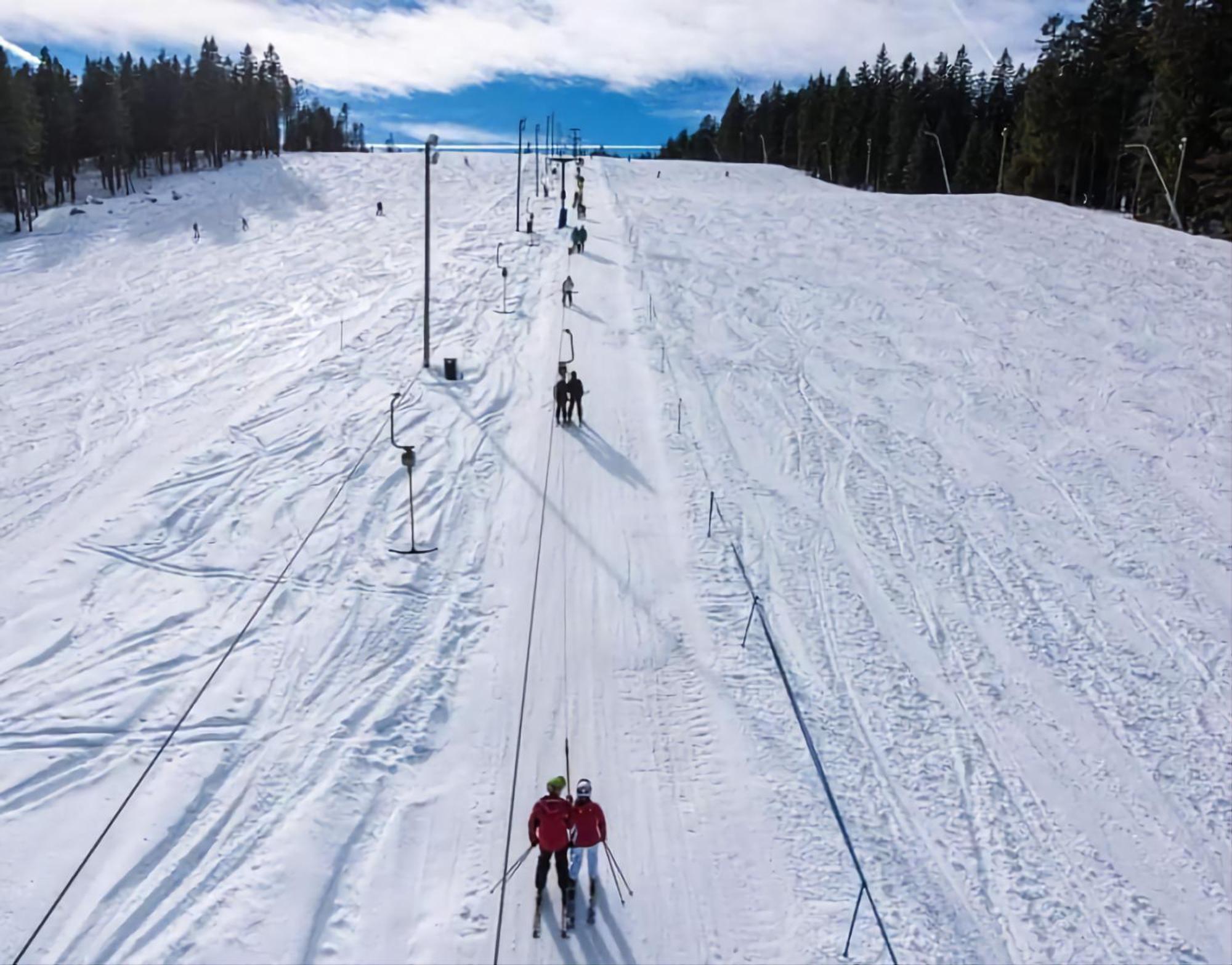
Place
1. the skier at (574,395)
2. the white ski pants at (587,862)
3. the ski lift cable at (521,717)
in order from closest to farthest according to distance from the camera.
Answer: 1. the ski lift cable at (521,717)
2. the white ski pants at (587,862)
3. the skier at (574,395)

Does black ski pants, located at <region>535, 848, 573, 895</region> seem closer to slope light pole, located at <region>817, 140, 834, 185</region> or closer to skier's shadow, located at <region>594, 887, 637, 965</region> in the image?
skier's shadow, located at <region>594, 887, 637, 965</region>

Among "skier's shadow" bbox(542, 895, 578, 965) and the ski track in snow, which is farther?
the ski track in snow

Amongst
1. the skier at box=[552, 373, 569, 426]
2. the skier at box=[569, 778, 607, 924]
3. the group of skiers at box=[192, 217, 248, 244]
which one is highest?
the group of skiers at box=[192, 217, 248, 244]

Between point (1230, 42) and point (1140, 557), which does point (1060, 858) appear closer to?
point (1140, 557)

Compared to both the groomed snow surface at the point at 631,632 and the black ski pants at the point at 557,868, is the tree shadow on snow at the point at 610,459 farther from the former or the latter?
the black ski pants at the point at 557,868

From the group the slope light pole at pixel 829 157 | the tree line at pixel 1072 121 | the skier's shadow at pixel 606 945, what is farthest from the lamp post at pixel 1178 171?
the skier's shadow at pixel 606 945

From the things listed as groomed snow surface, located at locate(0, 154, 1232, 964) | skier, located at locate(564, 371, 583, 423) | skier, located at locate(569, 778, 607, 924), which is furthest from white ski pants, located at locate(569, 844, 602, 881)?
skier, located at locate(564, 371, 583, 423)
